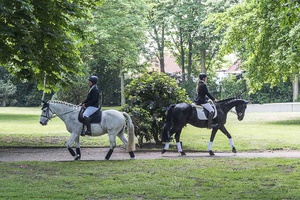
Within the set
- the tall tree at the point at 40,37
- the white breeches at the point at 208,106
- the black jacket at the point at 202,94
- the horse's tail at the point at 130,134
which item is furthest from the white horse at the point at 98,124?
the white breeches at the point at 208,106

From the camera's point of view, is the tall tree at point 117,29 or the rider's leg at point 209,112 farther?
the tall tree at point 117,29

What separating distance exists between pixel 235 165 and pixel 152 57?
53.5 meters

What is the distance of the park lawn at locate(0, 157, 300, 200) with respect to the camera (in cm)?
945

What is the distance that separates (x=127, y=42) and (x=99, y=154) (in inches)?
1048

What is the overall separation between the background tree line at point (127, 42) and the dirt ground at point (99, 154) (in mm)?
2506

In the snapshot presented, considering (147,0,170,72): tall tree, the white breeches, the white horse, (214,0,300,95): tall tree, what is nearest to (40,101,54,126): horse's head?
the white horse

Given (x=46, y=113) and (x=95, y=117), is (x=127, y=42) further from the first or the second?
(x=95, y=117)

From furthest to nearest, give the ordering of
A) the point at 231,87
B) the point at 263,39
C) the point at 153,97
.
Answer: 1. the point at 231,87
2. the point at 263,39
3. the point at 153,97

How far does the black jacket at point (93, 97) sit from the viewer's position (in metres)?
14.8

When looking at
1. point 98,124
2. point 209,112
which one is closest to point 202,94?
point 209,112

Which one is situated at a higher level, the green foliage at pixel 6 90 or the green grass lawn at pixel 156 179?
the green foliage at pixel 6 90

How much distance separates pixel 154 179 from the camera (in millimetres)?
11203

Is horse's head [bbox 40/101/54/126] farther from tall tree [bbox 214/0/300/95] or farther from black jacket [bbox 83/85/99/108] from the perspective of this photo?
tall tree [bbox 214/0/300/95]

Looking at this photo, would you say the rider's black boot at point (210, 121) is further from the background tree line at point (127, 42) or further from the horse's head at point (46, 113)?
the horse's head at point (46, 113)
